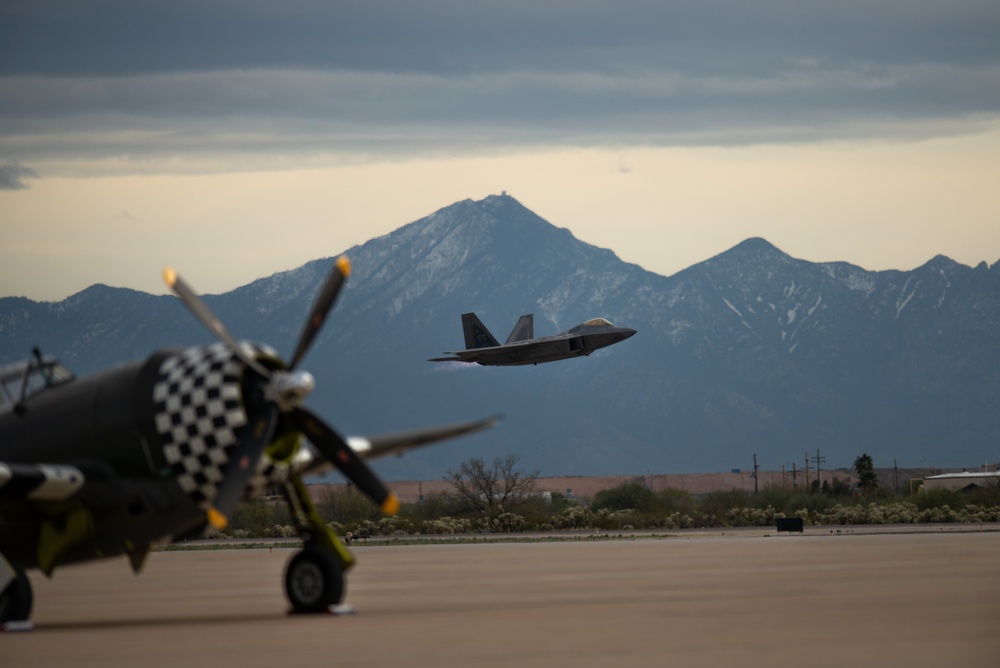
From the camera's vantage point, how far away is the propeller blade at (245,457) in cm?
2459

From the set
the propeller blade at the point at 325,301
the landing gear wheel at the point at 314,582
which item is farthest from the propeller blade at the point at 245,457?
the landing gear wheel at the point at 314,582

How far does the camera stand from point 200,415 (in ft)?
82.4

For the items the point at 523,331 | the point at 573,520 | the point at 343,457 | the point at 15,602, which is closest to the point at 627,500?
the point at 523,331

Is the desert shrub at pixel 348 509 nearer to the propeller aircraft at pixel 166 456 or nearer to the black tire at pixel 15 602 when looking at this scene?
the propeller aircraft at pixel 166 456

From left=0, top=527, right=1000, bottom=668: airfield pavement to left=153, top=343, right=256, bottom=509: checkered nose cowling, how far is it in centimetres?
243

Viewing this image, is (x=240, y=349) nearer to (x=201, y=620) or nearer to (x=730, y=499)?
(x=201, y=620)

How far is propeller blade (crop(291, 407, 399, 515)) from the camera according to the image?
25922 millimetres

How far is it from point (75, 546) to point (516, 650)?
10209 millimetres

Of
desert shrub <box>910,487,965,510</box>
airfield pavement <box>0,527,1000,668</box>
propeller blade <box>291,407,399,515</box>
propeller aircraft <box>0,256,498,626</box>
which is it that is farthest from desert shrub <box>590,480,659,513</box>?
propeller blade <box>291,407,399,515</box>

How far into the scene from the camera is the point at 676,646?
760 inches

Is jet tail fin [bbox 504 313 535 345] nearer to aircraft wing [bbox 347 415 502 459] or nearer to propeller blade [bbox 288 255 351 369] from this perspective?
aircraft wing [bbox 347 415 502 459]

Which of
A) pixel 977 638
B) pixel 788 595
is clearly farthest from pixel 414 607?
pixel 977 638

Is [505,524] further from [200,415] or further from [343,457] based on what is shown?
[200,415]

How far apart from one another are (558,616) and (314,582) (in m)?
4.42
